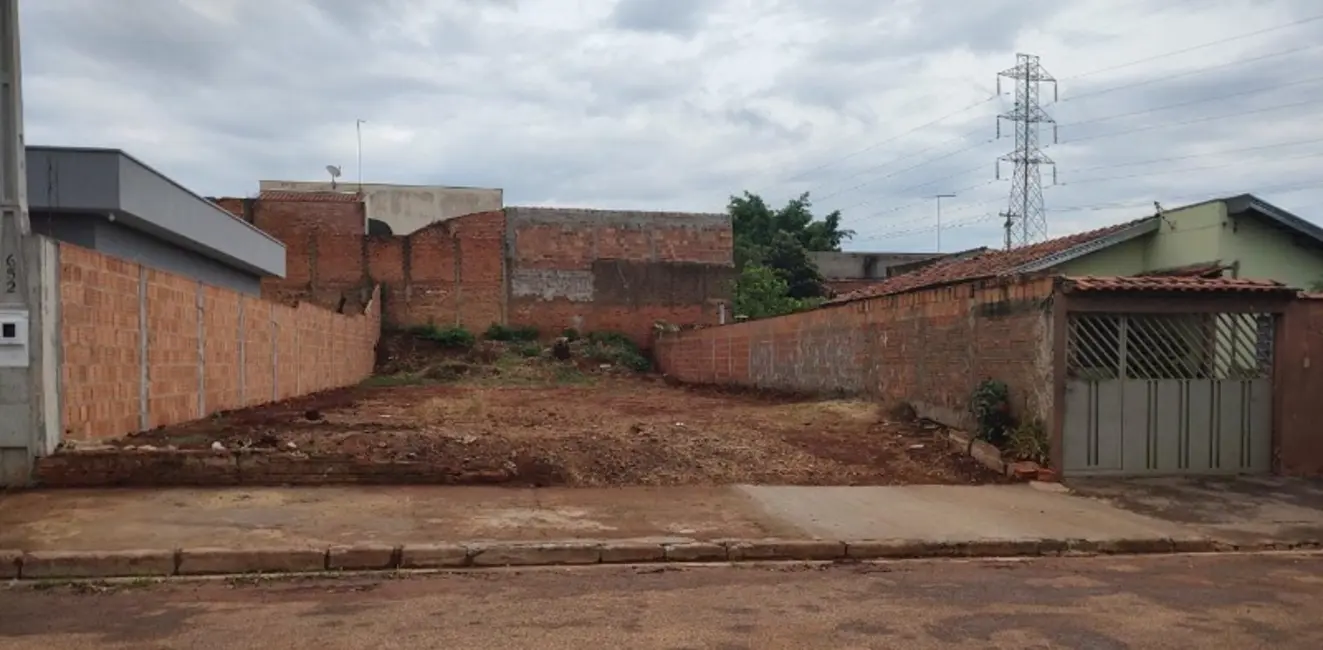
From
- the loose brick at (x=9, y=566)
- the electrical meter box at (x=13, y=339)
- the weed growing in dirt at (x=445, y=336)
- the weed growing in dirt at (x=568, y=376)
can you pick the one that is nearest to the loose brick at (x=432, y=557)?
the loose brick at (x=9, y=566)

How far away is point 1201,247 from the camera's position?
63.4ft

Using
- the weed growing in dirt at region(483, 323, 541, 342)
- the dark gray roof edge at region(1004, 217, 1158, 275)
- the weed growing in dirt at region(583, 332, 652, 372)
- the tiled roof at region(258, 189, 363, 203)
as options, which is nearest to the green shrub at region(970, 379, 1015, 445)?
the dark gray roof edge at region(1004, 217, 1158, 275)

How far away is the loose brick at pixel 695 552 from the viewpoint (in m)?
7.62

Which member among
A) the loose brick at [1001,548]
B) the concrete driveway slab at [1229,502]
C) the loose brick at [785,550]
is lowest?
the concrete driveway slab at [1229,502]

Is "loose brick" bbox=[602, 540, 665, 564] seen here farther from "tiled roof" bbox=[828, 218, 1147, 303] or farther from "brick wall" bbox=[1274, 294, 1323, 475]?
"tiled roof" bbox=[828, 218, 1147, 303]

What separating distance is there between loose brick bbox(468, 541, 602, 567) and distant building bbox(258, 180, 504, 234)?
4248 centimetres

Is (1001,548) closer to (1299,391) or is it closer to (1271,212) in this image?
(1299,391)

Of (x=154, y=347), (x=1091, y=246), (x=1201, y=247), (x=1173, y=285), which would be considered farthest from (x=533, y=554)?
(x=1201, y=247)

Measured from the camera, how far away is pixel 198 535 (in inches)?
292

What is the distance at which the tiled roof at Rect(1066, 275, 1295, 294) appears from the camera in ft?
36.8

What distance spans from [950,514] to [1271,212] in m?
13.9

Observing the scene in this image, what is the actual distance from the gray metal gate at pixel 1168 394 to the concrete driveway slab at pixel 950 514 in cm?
135

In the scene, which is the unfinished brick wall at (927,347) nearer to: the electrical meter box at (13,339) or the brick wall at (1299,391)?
the brick wall at (1299,391)

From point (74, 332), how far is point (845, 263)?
4616 centimetres
